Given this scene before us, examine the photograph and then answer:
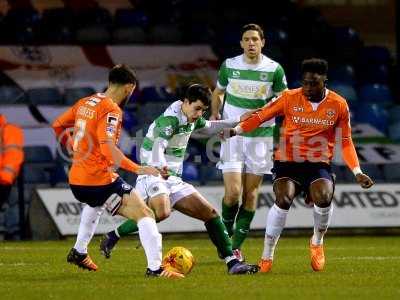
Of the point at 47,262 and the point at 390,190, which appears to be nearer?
the point at 47,262

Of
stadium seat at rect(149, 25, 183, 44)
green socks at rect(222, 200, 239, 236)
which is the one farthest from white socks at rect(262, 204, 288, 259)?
stadium seat at rect(149, 25, 183, 44)

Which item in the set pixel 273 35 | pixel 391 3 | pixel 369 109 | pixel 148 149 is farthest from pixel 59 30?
pixel 148 149

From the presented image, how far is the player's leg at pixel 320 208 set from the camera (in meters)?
10.8

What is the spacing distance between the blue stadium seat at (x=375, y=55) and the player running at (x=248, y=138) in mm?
9132

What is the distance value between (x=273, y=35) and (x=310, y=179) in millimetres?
9924

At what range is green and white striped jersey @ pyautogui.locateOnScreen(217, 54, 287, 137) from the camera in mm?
12523

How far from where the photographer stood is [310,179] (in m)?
10.9

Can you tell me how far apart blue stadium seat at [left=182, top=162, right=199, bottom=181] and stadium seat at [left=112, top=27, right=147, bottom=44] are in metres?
3.36

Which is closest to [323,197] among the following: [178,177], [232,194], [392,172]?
[178,177]

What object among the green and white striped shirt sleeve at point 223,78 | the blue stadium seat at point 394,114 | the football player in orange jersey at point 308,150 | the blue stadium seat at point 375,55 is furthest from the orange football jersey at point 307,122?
the blue stadium seat at point 375,55

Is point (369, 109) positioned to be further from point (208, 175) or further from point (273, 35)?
point (208, 175)

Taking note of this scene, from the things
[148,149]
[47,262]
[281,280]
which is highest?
[148,149]

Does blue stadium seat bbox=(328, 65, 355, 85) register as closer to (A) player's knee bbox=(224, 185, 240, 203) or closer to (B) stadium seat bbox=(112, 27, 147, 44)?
(B) stadium seat bbox=(112, 27, 147, 44)

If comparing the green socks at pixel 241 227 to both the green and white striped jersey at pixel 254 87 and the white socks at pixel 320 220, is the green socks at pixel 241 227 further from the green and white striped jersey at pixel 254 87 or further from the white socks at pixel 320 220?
the white socks at pixel 320 220
